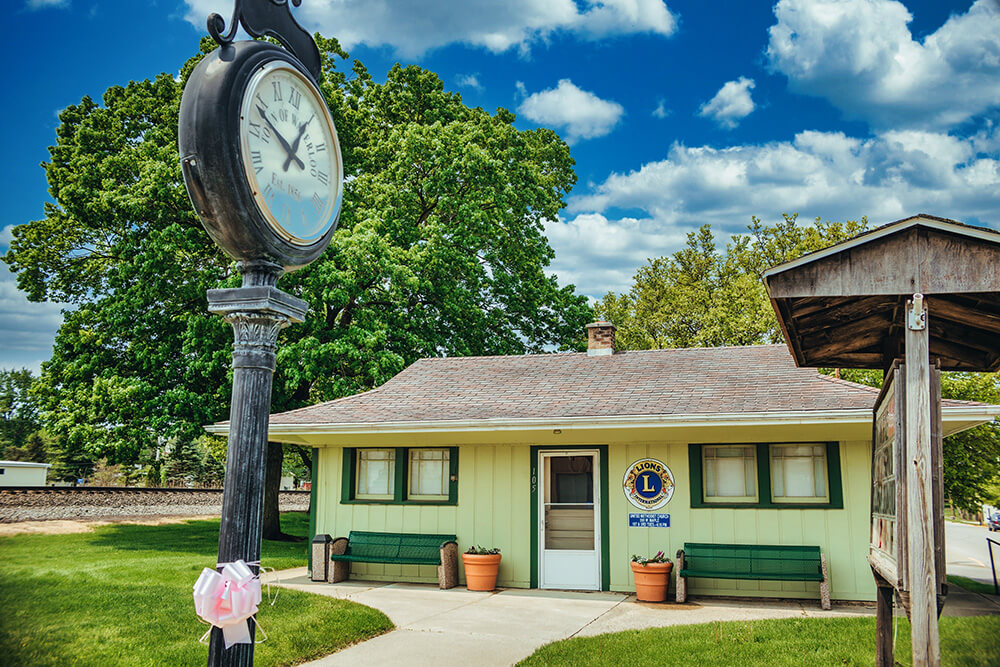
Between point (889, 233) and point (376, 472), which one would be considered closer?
point (889, 233)

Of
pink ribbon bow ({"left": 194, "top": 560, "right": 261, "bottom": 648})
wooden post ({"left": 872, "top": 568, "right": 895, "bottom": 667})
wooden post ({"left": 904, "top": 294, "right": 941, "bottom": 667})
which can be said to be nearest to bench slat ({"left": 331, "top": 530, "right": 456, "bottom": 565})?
wooden post ({"left": 872, "top": 568, "right": 895, "bottom": 667})

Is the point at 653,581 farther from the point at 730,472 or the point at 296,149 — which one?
the point at 296,149

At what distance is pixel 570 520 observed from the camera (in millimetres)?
11609

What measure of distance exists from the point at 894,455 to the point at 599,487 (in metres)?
7.43

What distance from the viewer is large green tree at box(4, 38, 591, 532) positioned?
54.7ft

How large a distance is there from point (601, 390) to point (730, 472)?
238cm

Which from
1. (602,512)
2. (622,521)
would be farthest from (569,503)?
(622,521)

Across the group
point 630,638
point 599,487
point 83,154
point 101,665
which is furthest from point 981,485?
point 83,154

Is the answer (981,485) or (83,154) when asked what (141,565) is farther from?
(981,485)

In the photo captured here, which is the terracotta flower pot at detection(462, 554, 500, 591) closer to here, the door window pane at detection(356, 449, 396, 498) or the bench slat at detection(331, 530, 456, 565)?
the bench slat at detection(331, 530, 456, 565)

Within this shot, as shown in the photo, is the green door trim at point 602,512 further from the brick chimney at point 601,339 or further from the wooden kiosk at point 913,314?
the wooden kiosk at point 913,314

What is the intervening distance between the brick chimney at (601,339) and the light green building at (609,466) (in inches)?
41.6

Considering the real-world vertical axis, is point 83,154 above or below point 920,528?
above

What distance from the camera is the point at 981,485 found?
14.3 m
